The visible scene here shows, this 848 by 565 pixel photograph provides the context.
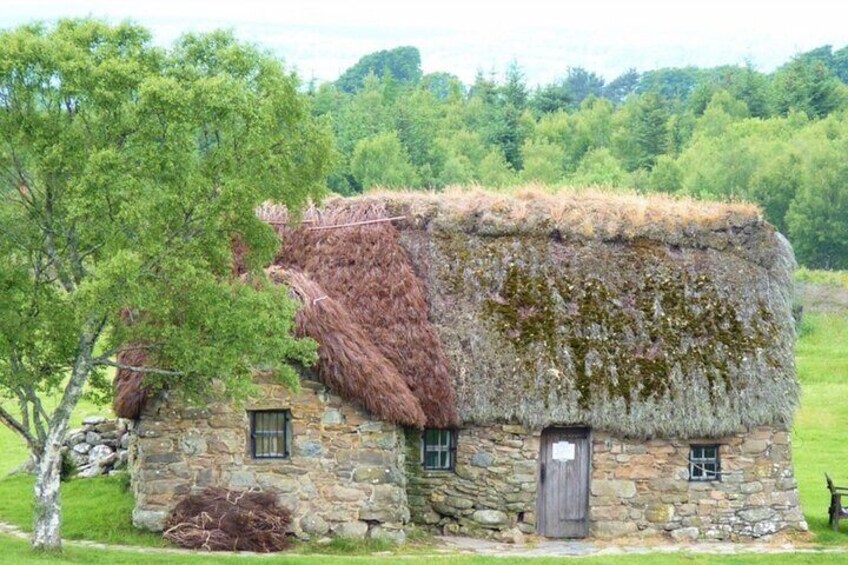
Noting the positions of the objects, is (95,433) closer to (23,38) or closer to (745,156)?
(23,38)

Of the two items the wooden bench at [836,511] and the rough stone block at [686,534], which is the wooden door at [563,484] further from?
the wooden bench at [836,511]

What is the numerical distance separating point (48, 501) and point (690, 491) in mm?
11537

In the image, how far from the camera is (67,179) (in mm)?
19578

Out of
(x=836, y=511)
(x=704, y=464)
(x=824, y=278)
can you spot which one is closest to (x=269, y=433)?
(x=704, y=464)

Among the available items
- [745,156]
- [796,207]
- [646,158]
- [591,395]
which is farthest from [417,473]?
[646,158]

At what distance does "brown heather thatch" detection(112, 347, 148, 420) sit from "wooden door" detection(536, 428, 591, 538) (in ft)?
23.5

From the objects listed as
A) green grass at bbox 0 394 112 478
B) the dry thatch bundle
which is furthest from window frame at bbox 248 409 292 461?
green grass at bbox 0 394 112 478

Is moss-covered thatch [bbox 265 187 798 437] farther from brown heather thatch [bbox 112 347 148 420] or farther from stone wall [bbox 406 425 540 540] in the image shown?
brown heather thatch [bbox 112 347 148 420]

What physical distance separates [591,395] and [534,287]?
2.38m

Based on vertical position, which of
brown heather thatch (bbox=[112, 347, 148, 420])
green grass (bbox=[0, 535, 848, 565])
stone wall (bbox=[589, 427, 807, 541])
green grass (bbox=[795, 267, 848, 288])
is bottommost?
green grass (bbox=[0, 535, 848, 565])

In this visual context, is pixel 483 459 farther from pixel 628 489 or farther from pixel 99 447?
pixel 99 447

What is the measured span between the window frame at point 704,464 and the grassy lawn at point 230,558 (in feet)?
6.67

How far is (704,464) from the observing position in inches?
1027

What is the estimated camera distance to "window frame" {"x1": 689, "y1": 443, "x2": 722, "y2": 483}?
2600cm
